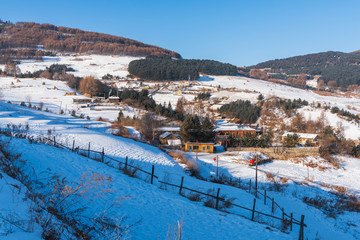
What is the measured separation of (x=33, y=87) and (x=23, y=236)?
6518 cm

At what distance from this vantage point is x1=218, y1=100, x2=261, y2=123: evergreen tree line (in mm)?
50531

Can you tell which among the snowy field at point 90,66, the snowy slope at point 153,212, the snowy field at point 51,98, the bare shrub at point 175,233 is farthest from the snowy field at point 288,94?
the bare shrub at point 175,233

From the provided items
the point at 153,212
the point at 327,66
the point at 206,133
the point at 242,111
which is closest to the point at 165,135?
the point at 206,133

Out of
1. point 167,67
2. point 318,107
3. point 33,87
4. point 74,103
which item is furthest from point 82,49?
point 318,107

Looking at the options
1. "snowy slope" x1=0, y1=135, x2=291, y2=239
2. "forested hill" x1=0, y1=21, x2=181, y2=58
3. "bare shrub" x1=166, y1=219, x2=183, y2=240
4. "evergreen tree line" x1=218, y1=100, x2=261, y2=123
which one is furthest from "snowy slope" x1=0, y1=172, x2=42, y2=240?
"forested hill" x1=0, y1=21, x2=181, y2=58

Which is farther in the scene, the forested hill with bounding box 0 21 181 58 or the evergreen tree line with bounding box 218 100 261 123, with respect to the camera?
the forested hill with bounding box 0 21 181 58

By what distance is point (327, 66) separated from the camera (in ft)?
515

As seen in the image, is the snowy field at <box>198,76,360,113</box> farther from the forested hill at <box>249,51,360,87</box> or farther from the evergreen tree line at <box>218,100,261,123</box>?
the forested hill at <box>249,51,360,87</box>

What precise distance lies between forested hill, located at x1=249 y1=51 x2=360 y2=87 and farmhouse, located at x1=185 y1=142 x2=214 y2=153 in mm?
113388

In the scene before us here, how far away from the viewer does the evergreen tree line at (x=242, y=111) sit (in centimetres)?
5053

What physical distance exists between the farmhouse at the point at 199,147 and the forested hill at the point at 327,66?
113 meters

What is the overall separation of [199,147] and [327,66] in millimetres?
165112

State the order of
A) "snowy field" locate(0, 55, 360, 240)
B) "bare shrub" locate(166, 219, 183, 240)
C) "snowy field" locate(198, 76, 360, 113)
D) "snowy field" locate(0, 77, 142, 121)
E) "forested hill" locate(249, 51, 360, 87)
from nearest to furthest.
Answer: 1. "bare shrub" locate(166, 219, 183, 240)
2. "snowy field" locate(0, 55, 360, 240)
3. "snowy field" locate(0, 77, 142, 121)
4. "snowy field" locate(198, 76, 360, 113)
5. "forested hill" locate(249, 51, 360, 87)

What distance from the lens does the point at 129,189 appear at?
22.5 ft
